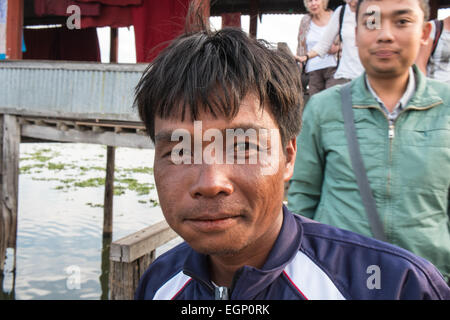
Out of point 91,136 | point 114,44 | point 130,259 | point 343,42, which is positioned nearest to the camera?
point 130,259

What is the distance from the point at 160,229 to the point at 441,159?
3.00 metres

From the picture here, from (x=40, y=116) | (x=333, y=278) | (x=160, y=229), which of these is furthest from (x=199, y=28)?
(x=40, y=116)

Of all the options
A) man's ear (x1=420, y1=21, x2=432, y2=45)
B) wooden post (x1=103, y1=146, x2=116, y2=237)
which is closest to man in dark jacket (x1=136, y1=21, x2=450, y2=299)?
man's ear (x1=420, y1=21, x2=432, y2=45)

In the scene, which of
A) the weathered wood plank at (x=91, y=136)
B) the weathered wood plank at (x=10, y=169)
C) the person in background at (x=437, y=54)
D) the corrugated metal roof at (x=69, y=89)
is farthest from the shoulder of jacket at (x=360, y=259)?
the weathered wood plank at (x=10, y=169)

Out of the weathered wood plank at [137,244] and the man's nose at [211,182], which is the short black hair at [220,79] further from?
the weathered wood plank at [137,244]

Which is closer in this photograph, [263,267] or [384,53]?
[263,267]

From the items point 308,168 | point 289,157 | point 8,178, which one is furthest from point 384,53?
point 8,178

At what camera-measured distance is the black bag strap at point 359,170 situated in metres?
1.89

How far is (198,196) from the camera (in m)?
1.27

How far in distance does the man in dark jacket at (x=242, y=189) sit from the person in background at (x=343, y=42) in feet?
7.71

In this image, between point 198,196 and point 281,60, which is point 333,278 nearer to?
point 198,196

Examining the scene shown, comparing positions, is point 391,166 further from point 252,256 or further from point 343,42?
point 343,42

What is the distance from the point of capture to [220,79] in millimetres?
1418

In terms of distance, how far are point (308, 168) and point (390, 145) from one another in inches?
15.9
